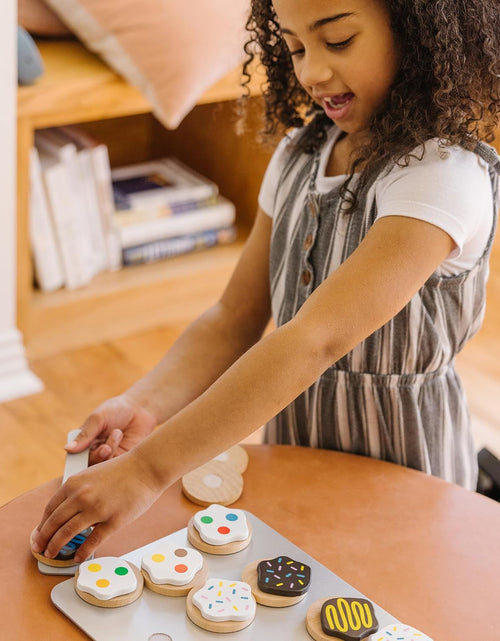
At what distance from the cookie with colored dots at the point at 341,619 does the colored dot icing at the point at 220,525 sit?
0.10 m

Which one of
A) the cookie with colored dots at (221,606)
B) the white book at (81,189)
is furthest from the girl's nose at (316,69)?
the white book at (81,189)

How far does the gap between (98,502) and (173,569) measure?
0.09m

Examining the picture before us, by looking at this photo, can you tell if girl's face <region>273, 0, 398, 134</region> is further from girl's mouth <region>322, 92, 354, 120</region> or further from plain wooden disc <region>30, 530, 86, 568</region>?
plain wooden disc <region>30, 530, 86, 568</region>

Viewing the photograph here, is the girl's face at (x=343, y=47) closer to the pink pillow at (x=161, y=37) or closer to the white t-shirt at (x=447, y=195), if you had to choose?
the white t-shirt at (x=447, y=195)

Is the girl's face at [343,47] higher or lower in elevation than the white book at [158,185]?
higher

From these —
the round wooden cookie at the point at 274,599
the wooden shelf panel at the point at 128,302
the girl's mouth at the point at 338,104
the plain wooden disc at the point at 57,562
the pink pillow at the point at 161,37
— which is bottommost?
the wooden shelf panel at the point at 128,302

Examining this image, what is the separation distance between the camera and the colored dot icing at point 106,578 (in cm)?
79

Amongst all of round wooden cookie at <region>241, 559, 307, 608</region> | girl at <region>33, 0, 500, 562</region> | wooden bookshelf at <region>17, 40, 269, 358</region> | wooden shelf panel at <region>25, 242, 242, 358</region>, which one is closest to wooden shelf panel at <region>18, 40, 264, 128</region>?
wooden bookshelf at <region>17, 40, 269, 358</region>

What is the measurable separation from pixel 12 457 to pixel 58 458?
85 mm

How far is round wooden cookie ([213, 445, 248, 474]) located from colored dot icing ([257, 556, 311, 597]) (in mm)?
154

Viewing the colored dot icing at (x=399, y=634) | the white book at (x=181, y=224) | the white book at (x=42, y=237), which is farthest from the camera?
the white book at (x=181, y=224)

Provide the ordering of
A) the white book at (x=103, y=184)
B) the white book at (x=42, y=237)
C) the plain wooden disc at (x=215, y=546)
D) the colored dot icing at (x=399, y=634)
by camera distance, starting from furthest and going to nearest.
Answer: the white book at (x=103, y=184), the white book at (x=42, y=237), the plain wooden disc at (x=215, y=546), the colored dot icing at (x=399, y=634)

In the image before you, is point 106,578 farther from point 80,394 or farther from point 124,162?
point 124,162

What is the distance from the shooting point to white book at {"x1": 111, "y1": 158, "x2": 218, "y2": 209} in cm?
226
